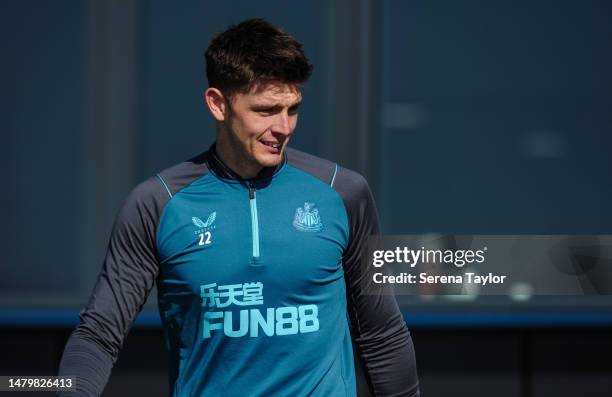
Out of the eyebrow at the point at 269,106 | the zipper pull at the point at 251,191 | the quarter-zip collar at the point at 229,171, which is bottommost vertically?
the zipper pull at the point at 251,191

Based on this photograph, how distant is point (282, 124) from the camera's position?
2555 mm

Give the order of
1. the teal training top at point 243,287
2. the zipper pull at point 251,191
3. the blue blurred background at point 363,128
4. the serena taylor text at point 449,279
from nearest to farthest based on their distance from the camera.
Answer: the teal training top at point 243,287, the zipper pull at point 251,191, the serena taylor text at point 449,279, the blue blurred background at point 363,128

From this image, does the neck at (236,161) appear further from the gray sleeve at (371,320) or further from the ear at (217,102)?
the gray sleeve at (371,320)

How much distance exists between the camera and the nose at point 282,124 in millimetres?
2555

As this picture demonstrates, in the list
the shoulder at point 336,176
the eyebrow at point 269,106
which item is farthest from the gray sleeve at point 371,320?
the eyebrow at point 269,106

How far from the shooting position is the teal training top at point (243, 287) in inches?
99.9

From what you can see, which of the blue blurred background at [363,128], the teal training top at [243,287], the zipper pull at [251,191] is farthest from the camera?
the blue blurred background at [363,128]

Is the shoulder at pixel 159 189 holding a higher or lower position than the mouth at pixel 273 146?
lower

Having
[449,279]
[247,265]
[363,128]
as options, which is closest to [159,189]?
[247,265]

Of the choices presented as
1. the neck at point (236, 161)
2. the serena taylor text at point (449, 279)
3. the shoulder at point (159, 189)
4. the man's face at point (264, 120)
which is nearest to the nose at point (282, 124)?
the man's face at point (264, 120)

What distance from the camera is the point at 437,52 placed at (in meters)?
5.88

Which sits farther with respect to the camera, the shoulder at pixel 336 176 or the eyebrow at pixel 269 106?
the shoulder at pixel 336 176

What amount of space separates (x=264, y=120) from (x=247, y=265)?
1.09 feet

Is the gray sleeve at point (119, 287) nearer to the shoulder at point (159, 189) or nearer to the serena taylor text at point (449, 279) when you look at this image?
the shoulder at point (159, 189)
